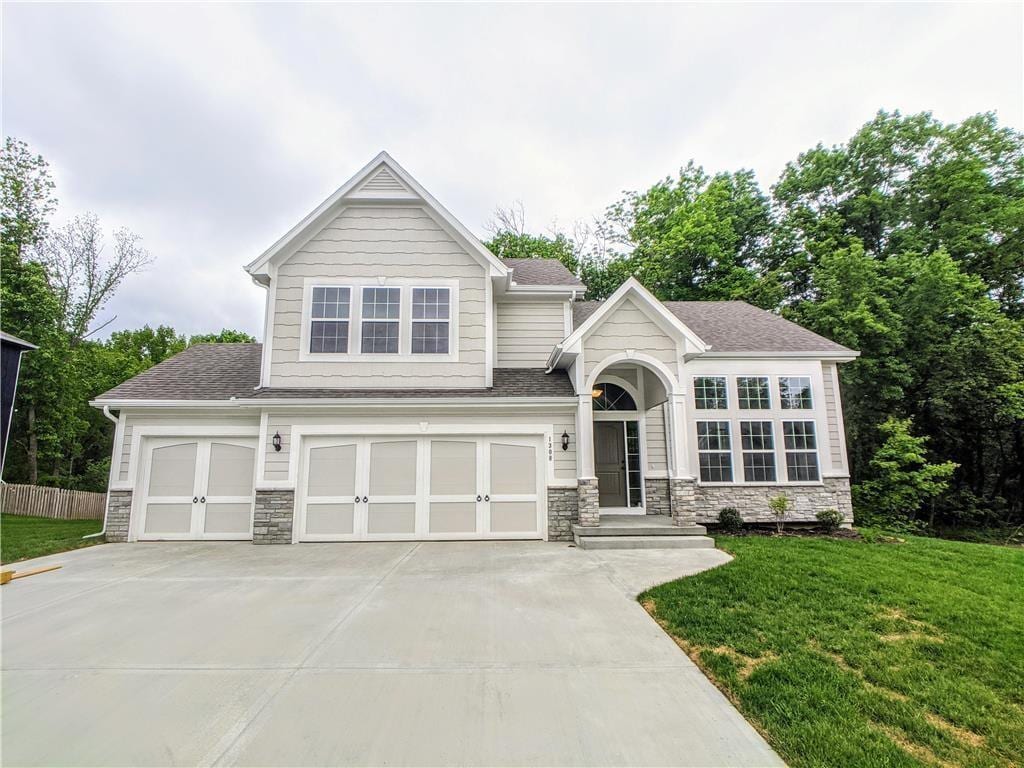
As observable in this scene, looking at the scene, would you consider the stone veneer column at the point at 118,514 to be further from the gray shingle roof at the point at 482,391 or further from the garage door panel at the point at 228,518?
the gray shingle roof at the point at 482,391

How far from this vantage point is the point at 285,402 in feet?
27.4

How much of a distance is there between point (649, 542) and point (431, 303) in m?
6.48

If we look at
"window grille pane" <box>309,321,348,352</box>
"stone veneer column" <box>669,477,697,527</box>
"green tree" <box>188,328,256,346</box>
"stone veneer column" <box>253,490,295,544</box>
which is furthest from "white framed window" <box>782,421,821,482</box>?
"green tree" <box>188,328,256,346</box>

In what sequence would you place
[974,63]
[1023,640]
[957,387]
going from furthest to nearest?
[957,387] → [974,63] → [1023,640]

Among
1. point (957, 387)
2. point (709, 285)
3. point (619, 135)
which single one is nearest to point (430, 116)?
point (619, 135)

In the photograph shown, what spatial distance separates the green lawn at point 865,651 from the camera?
2578 mm

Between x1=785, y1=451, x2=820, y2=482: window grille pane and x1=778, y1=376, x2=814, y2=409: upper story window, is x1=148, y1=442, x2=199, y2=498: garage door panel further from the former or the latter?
x1=778, y1=376, x2=814, y2=409: upper story window

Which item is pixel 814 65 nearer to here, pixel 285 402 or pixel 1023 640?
pixel 1023 640

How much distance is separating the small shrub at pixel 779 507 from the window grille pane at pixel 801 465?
0.61 metres

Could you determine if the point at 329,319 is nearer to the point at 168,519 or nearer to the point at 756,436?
the point at 168,519

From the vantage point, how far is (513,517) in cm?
850

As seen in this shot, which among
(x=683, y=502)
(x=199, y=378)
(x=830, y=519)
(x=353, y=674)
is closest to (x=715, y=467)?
(x=683, y=502)

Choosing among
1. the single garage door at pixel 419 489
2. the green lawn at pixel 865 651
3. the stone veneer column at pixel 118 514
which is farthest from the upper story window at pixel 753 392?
the stone veneer column at pixel 118 514

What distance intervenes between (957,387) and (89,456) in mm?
38792
